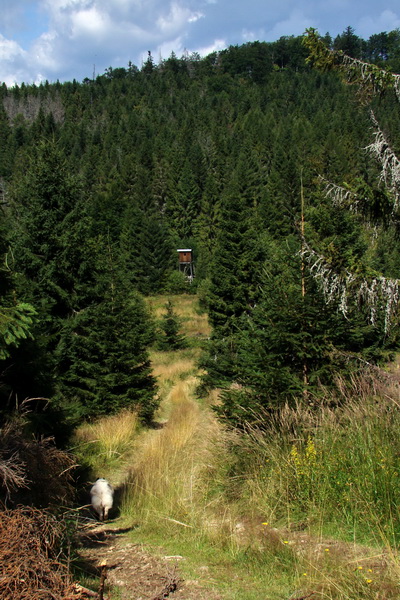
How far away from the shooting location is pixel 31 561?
9.47 ft

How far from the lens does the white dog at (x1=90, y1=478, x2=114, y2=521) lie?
18.7 feet

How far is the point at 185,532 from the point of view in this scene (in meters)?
4.55

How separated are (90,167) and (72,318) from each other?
75442 millimetres

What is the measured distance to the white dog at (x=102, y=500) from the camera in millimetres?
5688

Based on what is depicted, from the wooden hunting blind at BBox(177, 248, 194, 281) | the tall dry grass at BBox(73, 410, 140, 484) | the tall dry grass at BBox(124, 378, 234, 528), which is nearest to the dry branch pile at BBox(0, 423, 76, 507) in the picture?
the tall dry grass at BBox(124, 378, 234, 528)

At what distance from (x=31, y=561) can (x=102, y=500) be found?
3.00 m

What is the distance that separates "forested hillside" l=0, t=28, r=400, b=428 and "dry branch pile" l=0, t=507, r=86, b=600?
1.68 m

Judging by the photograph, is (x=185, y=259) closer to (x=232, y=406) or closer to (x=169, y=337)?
(x=169, y=337)

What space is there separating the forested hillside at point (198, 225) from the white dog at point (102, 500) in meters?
1.48

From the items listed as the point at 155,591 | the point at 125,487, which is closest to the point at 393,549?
the point at 155,591

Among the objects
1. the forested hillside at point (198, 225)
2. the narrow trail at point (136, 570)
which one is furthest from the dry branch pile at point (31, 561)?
the forested hillside at point (198, 225)

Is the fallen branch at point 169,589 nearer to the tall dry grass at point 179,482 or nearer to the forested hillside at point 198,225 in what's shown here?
the tall dry grass at point 179,482

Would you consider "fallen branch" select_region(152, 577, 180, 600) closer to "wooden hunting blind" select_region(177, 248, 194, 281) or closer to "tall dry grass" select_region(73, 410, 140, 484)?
"tall dry grass" select_region(73, 410, 140, 484)

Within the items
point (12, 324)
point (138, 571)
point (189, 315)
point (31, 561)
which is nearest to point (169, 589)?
point (138, 571)
